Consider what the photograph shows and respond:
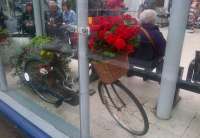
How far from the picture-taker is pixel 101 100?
221 centimetres

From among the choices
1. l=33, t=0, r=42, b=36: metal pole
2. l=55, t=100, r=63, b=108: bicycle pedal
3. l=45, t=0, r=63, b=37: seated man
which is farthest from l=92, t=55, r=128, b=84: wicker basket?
l=33, t=0, r=42, b=36: metal pole

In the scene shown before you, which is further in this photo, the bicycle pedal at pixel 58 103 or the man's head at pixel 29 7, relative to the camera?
the man's head at pixel 29 7

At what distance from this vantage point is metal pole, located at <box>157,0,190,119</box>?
1.89 m

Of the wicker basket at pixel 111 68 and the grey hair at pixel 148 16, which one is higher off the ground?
the grey hair at pixel 148 16

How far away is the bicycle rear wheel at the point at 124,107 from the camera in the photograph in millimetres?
1958

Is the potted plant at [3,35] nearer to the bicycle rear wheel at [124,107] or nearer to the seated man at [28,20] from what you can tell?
the seated man at [28,20]

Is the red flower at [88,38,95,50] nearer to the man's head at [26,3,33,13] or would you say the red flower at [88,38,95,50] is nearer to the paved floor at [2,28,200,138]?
the paved floor at [2,28,200,138]

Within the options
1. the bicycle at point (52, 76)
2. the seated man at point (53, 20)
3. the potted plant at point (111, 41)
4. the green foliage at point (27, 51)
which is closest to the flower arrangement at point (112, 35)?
the potted plant at point (111, 41)

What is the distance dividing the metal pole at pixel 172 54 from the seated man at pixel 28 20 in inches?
78.0

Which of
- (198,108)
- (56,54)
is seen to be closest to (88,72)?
(56,54)

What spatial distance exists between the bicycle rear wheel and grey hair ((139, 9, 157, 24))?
81 centimetres

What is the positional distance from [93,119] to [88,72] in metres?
0.87

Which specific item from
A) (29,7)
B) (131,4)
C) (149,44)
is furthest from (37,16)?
(131,4)

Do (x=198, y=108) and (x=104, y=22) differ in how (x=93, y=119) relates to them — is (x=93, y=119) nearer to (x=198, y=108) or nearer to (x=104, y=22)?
(x=104, y=22)
